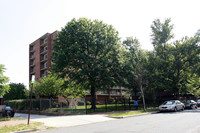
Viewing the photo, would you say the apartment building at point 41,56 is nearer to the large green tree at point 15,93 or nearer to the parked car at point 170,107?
the large green tree at point 15,93

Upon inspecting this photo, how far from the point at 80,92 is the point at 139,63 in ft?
41.9

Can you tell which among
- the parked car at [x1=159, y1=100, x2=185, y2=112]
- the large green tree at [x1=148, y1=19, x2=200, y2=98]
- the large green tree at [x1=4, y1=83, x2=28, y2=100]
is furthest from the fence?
the large green tree at [x1=4, y1=83, x2=28, y2=100]

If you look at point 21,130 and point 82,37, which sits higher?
point 82,37

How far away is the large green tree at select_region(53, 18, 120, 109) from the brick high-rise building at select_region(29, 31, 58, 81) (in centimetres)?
2170

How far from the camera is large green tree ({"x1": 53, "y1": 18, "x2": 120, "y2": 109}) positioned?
2303 cm

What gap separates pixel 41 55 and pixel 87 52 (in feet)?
94.1

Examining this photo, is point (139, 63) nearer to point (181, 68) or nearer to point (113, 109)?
point (113, 109)

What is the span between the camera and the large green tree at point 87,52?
23.0 meters

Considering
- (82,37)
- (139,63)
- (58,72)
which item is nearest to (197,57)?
(139,63)

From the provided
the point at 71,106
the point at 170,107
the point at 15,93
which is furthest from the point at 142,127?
the point at 15,93

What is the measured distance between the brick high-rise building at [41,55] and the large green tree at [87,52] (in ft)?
71.2

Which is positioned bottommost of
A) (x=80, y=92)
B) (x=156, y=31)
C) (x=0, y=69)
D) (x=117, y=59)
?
(x=80, y=92)

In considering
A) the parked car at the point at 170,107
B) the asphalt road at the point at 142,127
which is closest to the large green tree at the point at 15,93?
the parked car at the point at 170,107

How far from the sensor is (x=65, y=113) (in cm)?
1886
